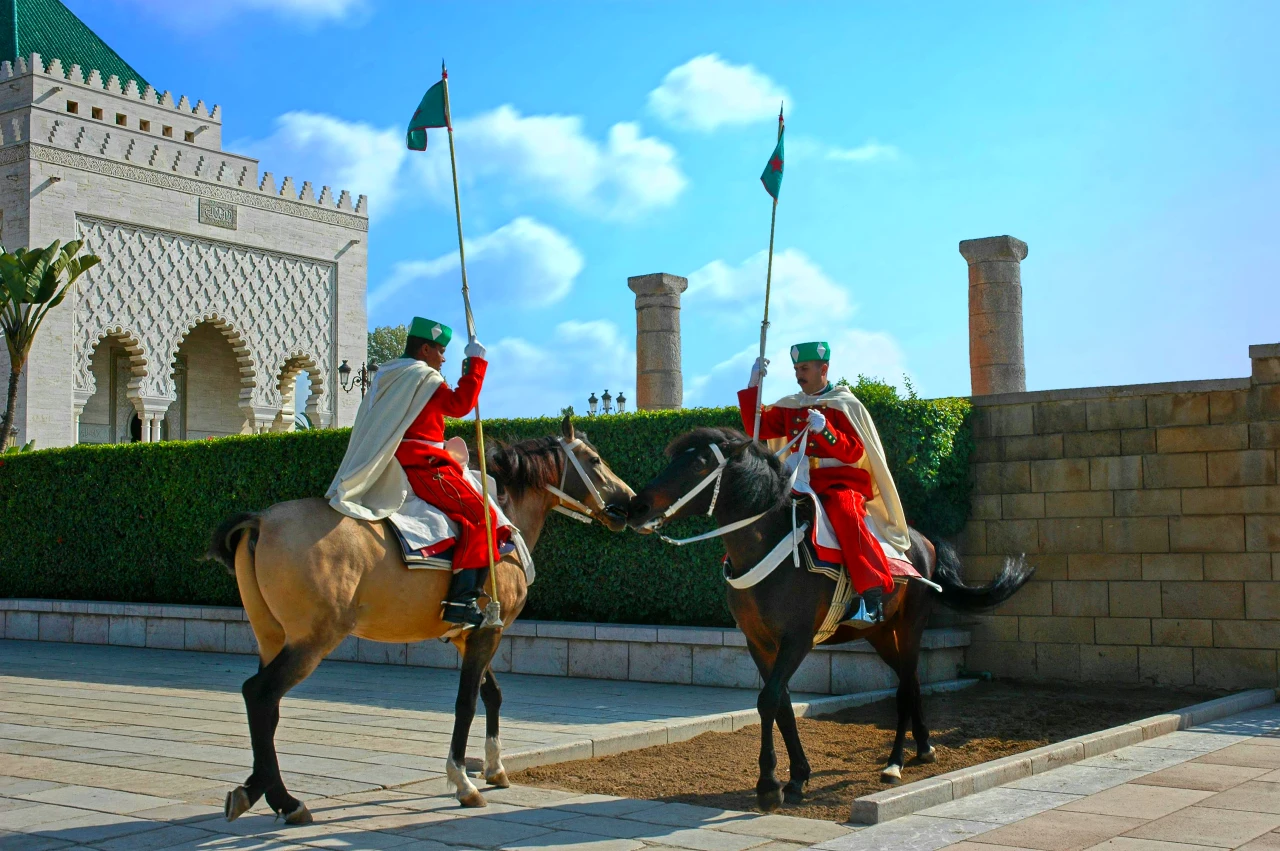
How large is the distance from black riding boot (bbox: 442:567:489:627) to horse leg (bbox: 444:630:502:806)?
0.12 metres

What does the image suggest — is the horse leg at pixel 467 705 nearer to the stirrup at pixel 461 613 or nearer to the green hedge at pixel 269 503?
the stirrup at pixel 461 613

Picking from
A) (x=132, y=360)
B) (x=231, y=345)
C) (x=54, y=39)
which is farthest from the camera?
(x=54, y=39)

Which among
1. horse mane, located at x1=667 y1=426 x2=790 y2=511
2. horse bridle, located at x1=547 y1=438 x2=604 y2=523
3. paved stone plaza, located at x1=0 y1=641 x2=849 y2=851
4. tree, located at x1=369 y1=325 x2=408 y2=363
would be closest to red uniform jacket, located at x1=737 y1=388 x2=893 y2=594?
horse mane, located at x1=667 y1=426 x2=790 y2=511

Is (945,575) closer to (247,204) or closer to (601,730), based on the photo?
(601,730)

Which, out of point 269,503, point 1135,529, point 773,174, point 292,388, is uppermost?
point 292,388

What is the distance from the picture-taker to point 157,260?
3284 centimetres

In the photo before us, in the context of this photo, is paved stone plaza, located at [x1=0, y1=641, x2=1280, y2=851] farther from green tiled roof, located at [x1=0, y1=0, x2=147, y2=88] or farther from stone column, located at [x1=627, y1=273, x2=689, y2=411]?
green tiled roof, located at [x1=0, y1=0, x2=147, y2=88]

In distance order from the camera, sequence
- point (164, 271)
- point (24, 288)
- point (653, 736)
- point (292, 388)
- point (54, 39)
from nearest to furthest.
→ point (653, 736) → point (24, 288) → point (164, 271) → point (292, 388) → point (54, 39)

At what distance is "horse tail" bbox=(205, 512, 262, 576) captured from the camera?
5695mm

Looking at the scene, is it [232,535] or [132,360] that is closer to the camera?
[232,535]

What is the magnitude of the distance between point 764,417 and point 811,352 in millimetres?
453

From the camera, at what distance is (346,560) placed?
5645 mm

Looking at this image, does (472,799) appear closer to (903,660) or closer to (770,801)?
(770,801)

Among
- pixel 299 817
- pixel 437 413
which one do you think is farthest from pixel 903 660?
pixel 299 817
